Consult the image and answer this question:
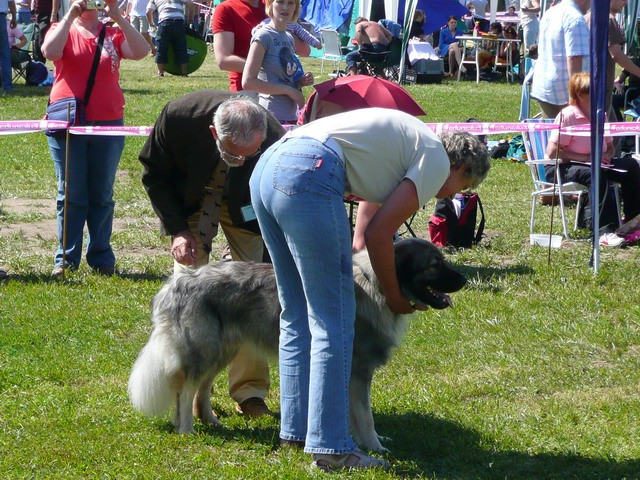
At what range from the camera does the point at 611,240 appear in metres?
8.12

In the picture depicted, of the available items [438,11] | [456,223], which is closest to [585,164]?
[456,223]

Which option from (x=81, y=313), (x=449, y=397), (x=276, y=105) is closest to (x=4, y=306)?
(x=81, y=313)

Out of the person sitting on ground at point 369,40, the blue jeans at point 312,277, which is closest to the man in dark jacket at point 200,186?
the blue jeans at point 312,277

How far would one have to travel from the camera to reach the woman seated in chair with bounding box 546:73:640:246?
27.5ft

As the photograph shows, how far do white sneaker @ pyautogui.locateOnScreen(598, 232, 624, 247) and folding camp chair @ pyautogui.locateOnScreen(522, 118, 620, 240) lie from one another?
32 cm

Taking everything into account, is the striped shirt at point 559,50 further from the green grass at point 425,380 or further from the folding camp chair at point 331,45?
the folding camp chair at point 331,45

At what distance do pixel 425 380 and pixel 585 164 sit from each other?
416 cm

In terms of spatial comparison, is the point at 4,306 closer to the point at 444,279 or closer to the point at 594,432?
the point at 444,279

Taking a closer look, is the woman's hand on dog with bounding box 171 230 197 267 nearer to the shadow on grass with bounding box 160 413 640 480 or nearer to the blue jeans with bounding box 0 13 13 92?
the shadow on grass with bounding box 160 413 640 480

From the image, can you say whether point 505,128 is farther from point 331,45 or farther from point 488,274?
point 331,45

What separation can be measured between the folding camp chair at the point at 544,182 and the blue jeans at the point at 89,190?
12.5 ft

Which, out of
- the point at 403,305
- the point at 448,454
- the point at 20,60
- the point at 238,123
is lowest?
the point at 448,454

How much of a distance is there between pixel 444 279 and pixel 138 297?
3.18 m

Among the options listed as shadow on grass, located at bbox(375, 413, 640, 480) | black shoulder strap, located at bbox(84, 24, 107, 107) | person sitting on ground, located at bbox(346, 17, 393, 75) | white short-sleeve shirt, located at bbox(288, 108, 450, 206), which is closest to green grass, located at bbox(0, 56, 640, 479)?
shadow on grass, located at bbox(375, 413, 640, 480)
